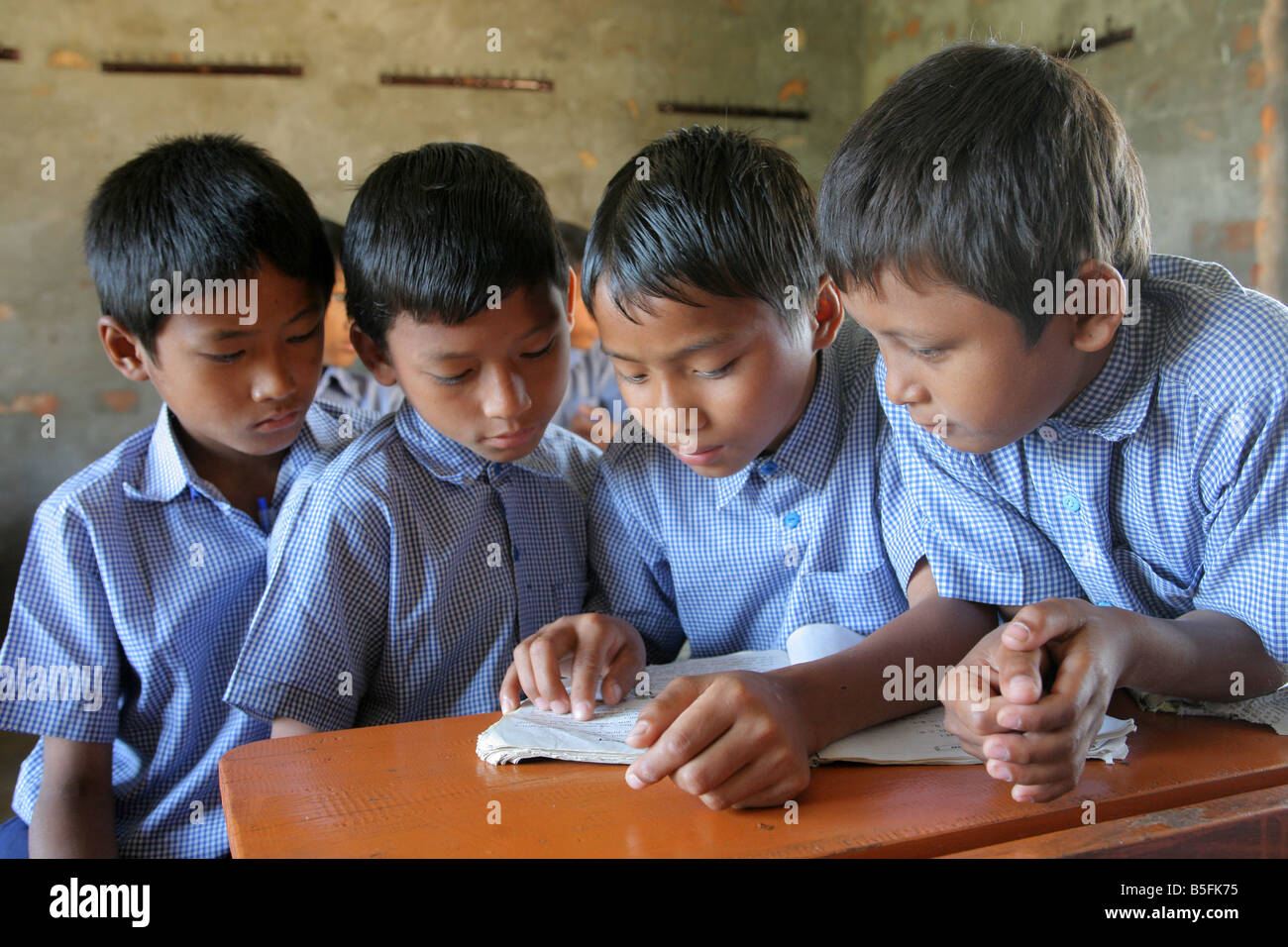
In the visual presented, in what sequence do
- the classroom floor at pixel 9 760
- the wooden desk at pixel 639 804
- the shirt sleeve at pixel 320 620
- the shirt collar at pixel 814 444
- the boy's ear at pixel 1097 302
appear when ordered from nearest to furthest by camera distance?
the wooden desk at pixel 639 804, the boy's ear at pixel 1097 302, the shirt sleeve at pixel 320 620, the shirt collar at pixel 814 444, the classroom floor at pixel 9 760

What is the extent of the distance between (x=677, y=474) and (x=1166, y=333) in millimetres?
612

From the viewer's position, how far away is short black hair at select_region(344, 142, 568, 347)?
1.36 m

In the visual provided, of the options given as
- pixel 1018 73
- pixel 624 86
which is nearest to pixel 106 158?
pixel 624 86

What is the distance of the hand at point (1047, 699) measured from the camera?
80 centimetres

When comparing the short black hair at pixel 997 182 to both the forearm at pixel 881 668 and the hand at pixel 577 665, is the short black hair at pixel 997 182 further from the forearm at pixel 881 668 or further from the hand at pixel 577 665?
the hand at pixel 577 665

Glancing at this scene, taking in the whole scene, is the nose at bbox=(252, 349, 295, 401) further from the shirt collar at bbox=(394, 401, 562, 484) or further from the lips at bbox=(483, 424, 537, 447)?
the lips at bbox=(483, 424, 537, 447)

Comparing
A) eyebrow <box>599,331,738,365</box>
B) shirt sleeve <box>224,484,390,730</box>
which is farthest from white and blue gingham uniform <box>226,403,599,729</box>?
eyebrow <box>599,331,738,365</box>

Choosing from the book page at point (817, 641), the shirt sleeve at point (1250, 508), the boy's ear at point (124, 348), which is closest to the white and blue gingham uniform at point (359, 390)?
the boy's ear at point (124, 348)

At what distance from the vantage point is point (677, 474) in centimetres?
143

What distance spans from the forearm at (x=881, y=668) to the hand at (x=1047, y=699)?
110 millimetres

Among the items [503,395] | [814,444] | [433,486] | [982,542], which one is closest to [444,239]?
[503,395]

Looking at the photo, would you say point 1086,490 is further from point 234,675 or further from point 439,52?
point 439,52

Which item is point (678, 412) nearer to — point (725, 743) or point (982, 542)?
point (982, 542)

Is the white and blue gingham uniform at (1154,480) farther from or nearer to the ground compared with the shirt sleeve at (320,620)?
farther from the ground
